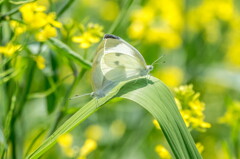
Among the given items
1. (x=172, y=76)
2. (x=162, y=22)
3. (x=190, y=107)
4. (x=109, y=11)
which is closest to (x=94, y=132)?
(x=172, y=76)

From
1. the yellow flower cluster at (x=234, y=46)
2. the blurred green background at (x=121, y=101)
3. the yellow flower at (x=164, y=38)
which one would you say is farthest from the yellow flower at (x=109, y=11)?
the yellow flower cluster at (x=234, y=46)

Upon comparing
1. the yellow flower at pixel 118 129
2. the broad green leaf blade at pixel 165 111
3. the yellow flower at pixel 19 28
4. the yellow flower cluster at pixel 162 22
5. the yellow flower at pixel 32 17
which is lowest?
the yellow flower at pixel 118 129

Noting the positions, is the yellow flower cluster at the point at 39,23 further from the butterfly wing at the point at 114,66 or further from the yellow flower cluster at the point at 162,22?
the yellow flower cluster at the point at 162,22

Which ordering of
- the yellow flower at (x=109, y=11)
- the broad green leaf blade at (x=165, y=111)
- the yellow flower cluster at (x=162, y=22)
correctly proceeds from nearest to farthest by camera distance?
the broad green leaf blade at (x=165, y=111) → the yellow flower cluster at (x=162, y=22) → the yellow flower at (x=109, y=11)

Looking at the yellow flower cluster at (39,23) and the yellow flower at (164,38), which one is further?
the yellow flower at (164,38)

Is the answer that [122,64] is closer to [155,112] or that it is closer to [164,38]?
[155,112]

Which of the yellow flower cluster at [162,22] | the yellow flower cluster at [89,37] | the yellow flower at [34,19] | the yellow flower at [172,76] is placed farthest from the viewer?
the yellow flower at [172,76]

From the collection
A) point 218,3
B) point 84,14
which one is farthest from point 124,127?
point 218,3

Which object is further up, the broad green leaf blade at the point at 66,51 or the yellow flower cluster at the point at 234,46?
the broad green leaf blade at the point at 66,51

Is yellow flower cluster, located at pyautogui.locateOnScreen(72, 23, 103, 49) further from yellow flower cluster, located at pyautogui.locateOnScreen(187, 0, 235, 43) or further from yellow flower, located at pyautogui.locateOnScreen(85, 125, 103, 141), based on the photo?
yellow flower cluster, located at pyautogui.locateOnScreen(187, 0, 235, 43)
